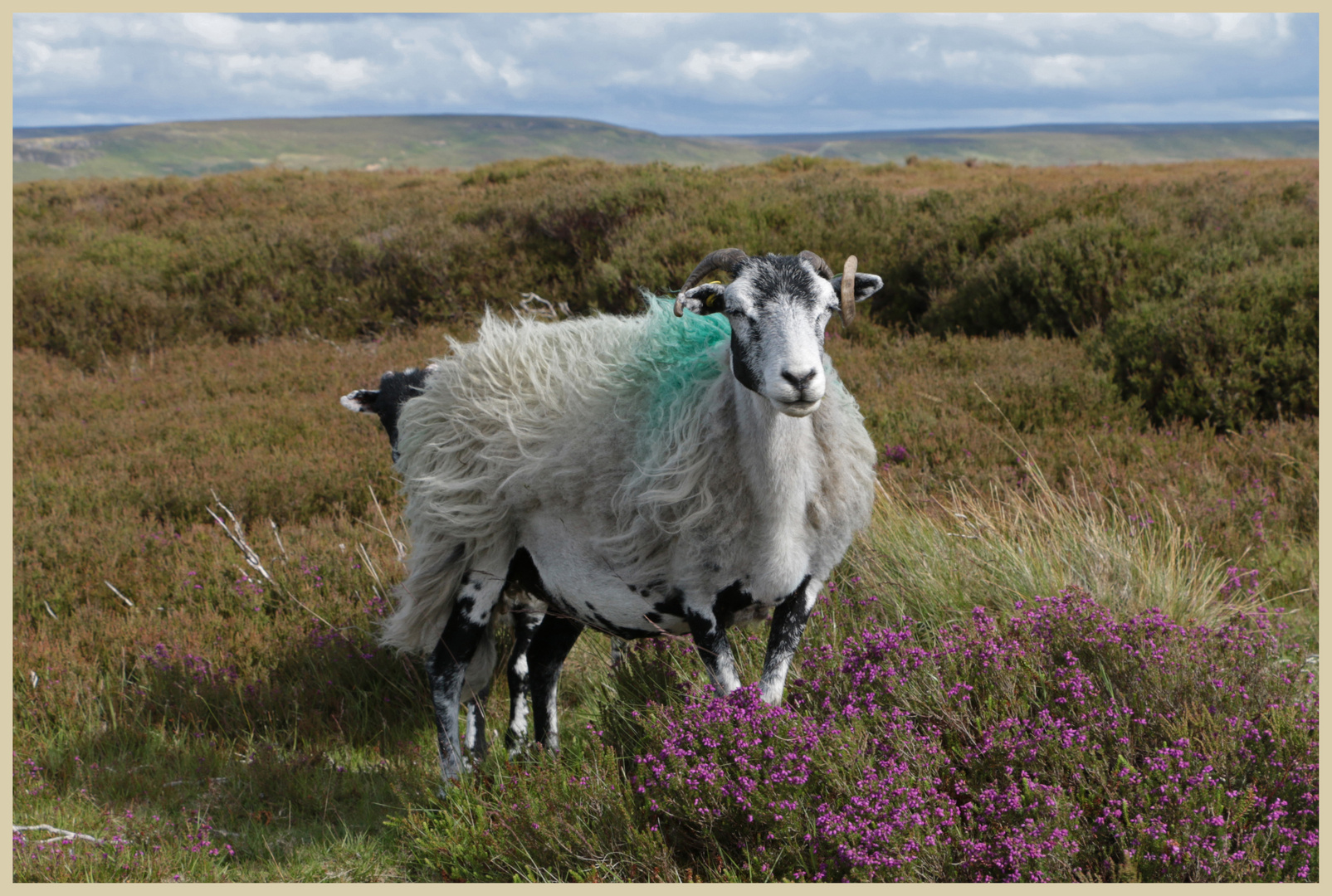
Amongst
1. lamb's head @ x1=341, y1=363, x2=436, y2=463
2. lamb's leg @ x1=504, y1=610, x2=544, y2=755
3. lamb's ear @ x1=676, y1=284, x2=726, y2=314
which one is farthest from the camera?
lamb's head @ x1=341, y1=363, x2=436, y2=463

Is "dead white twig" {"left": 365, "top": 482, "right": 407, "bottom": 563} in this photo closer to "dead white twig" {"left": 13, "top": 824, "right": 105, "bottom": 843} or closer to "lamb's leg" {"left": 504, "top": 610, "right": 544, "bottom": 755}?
"lamb's leg" {"left": 504, "top": 610, "right": 544, "bottom": 755}

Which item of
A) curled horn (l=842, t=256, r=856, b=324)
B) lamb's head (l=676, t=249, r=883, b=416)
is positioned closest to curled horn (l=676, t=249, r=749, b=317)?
lamb's head (l=676, t=249, r=883, b=416)

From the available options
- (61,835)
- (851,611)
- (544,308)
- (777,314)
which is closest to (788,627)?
(851,611)

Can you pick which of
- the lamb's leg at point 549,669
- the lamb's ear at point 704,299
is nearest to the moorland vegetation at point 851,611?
the lamb's leg at point 549,669

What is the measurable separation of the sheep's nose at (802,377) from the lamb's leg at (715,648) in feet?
3.20

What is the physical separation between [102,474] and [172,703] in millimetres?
4124

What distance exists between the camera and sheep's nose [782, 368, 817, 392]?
2.65 meters

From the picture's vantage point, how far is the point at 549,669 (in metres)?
4.08

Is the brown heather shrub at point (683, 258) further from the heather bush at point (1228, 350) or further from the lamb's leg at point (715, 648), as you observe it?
the lamb's leg at point (715, 648)

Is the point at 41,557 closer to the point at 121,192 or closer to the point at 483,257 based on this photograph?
the point at 483,257

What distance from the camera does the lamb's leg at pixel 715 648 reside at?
3.17m

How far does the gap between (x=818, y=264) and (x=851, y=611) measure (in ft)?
6.01

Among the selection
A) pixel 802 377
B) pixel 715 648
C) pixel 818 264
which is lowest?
pixel 715 648

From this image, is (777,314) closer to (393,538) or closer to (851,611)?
(851,611)
